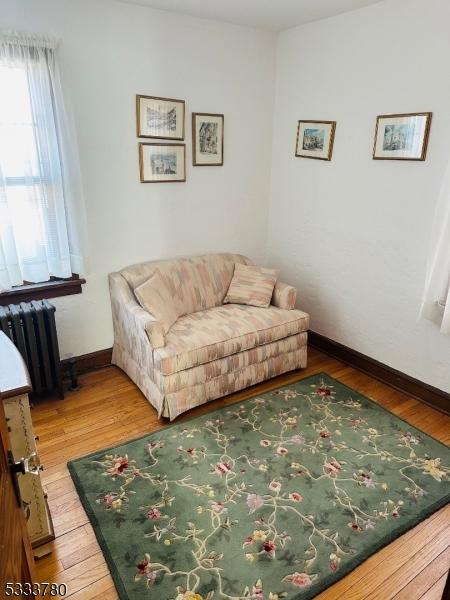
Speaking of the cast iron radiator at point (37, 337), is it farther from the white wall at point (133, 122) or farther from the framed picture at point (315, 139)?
the framed picture at point (315, 139)

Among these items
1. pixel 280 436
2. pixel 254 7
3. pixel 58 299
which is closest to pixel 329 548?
pixel 280 436

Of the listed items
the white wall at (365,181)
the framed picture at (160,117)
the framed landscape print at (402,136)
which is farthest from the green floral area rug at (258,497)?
the framed picture at (160,117)

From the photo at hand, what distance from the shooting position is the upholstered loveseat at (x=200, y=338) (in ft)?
8.61

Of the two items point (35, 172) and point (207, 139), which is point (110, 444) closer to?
point (35, 172)

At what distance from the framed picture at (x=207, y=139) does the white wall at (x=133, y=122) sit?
59mm

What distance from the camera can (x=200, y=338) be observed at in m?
2.73

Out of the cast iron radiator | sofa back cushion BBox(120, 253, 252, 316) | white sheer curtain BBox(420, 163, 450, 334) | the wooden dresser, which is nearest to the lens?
the wooden dresser

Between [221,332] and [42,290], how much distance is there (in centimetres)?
128

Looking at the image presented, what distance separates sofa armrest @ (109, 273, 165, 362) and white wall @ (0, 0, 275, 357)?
13cm

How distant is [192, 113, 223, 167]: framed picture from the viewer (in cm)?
328

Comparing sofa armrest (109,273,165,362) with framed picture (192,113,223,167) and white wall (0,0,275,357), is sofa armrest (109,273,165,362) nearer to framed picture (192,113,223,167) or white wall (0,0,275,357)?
white wall (0,0,275,357)

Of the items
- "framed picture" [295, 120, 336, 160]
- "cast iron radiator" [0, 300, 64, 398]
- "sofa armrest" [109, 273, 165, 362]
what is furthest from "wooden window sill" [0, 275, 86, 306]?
"framed picture" [295, 120, 336, 160]

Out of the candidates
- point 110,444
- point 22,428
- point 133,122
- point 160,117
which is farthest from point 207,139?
point 22,428

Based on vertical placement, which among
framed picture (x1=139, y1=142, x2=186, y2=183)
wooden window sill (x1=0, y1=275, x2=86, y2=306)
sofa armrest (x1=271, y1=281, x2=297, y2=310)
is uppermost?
framed picture (x1=139, y1=142, x2=186, y2=183)
